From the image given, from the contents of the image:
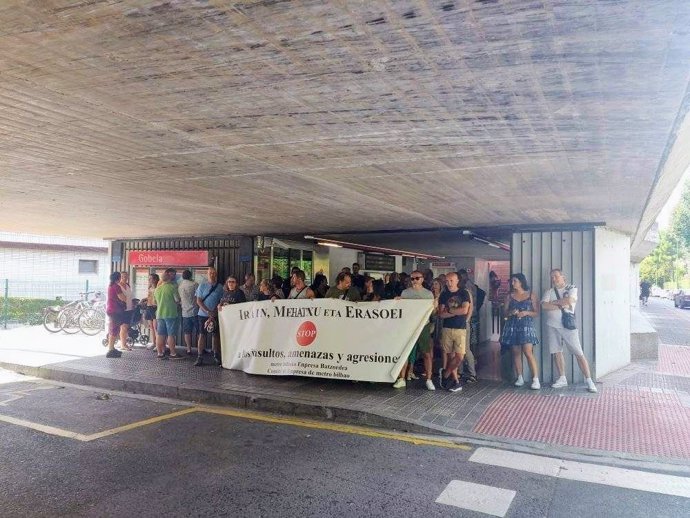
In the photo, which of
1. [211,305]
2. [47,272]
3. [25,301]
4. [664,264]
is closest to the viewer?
[211,305]

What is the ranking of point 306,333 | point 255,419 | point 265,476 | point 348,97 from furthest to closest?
point 306,333
point 255,419
point 265,476
point 348,97

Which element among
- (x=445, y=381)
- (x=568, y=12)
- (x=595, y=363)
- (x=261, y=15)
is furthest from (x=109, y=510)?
(x=595, y=363)

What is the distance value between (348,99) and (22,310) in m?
18.4

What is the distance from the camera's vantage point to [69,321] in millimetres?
15508

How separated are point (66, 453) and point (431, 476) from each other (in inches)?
146

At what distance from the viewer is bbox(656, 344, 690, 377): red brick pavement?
32.6ft

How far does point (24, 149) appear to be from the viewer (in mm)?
4859

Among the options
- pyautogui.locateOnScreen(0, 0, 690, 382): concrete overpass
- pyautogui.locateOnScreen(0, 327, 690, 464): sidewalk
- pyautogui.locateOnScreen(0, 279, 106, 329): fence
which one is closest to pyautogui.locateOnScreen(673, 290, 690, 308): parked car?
pyautogui.locateOnScreen(0, 327, 690, 464): sidewalk

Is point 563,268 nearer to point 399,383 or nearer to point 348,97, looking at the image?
point 399,383

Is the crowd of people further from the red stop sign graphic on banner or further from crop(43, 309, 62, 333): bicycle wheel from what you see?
crop(43, 309, 62, 333): bicycle wheel

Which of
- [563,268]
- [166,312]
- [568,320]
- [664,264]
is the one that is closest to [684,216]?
[664,264]

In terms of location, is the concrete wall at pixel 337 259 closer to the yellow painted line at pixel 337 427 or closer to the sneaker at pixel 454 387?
the sneaker at pixel 454 387

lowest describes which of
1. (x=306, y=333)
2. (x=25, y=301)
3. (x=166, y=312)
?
(x=25, y=301)

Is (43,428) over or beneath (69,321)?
beneath
